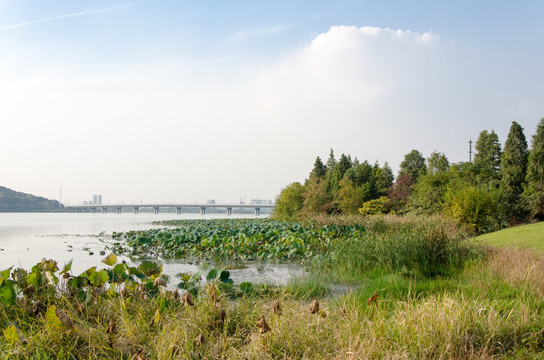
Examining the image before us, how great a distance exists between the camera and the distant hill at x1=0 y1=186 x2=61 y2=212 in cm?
10650

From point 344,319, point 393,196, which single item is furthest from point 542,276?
point 393,196

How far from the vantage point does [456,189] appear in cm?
2230

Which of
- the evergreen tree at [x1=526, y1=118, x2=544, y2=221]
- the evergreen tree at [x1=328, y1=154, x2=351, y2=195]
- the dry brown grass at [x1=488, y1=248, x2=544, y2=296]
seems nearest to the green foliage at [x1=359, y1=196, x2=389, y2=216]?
the evergreen tree at [x1=328, y1=154, x2=351, y2=195]

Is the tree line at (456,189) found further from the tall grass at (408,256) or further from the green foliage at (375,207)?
the tall grass at (408,256)

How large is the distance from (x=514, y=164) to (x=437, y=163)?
13358 mm

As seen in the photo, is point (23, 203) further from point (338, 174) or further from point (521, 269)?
point (521, 269)

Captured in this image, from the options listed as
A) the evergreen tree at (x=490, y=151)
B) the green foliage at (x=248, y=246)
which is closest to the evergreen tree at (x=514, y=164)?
the evergreen tree at (x=490, y=151)

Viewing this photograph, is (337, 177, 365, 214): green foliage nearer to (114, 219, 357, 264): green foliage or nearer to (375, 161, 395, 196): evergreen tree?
(375, 161, 395, 196): evergreen tree

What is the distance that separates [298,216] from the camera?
37219mm

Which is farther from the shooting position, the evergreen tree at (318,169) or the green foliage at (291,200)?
the evergreen tree at (318,169)

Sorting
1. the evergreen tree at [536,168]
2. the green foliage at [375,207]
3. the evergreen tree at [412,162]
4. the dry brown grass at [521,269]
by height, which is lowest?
the dry brown grass at [521,269]

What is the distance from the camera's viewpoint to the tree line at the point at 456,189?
19.8m

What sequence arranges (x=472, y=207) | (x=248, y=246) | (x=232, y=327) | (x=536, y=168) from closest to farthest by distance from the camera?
(x=232, y=327), (x=248, y=246), (x=472, y=207), (x=536, y=168)

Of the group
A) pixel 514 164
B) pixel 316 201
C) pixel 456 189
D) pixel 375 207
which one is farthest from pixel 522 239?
pixel 316 201
